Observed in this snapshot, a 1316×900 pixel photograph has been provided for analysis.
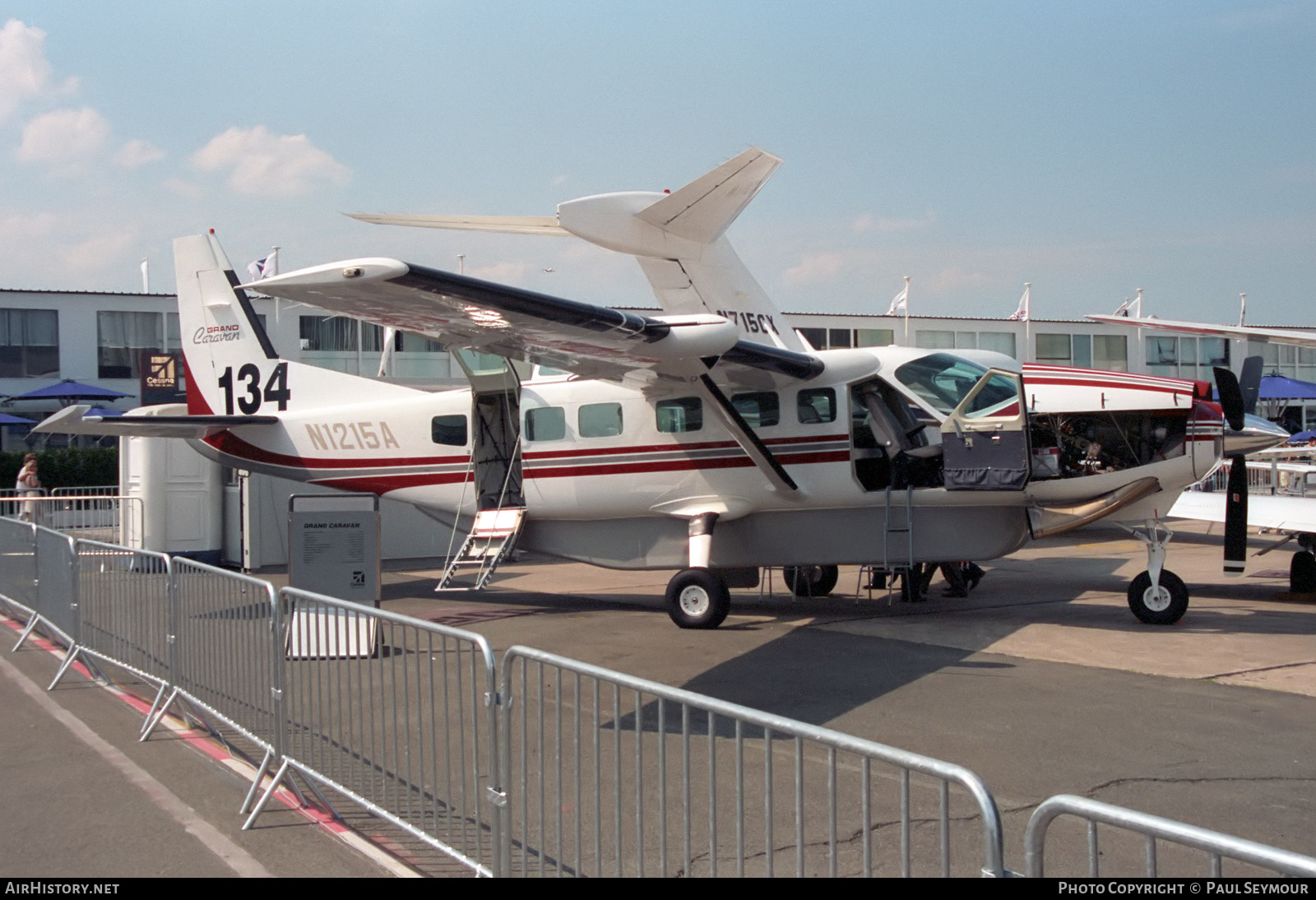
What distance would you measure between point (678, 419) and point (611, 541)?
1.86 meters

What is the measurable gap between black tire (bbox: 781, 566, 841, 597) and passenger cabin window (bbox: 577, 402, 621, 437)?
3.23 metres

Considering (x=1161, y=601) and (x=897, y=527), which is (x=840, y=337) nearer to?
(x=897, y=527)

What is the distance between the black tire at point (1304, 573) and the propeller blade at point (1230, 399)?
3104 mm

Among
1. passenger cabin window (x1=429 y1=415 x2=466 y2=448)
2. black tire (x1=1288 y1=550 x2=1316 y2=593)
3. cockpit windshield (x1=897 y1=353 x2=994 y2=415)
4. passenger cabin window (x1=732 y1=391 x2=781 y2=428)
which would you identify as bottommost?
black tire (x1=1288 y1=550 x2=1316 y2=593)

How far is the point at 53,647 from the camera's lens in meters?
11.3

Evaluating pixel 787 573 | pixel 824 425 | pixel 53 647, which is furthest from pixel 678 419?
pixel 53 647

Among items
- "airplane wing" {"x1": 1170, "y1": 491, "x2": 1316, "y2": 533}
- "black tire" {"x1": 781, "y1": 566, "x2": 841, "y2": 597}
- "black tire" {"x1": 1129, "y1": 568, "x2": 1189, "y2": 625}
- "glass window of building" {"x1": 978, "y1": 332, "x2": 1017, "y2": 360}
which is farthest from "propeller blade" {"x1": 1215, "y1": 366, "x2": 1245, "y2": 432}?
"glass window of building" {"x1": 978, "y1": 332, "x2": 1017, "y2": 360}

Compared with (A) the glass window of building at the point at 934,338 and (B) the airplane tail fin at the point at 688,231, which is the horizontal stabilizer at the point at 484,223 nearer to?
(B) the airplane tail fin at the point at 688,231

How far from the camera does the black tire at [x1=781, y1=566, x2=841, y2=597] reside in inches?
581

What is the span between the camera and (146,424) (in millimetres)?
14758

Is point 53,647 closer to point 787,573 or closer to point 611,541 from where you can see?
point 611,541

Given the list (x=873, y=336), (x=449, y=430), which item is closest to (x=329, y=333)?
(x=873, y=336)

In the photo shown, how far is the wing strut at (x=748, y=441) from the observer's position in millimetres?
12000

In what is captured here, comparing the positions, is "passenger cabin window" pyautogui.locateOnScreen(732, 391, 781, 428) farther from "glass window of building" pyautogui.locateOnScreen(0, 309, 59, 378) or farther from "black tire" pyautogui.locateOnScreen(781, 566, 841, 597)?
"glass window of building" pyautogui.locateOnScreen(0, 309, 59, 378)
